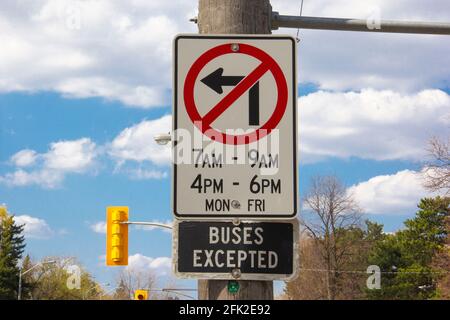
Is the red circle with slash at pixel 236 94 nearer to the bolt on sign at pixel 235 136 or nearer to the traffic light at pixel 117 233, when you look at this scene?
the bolt on sign at pixel 235 136

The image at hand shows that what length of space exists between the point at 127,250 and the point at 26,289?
69268mm

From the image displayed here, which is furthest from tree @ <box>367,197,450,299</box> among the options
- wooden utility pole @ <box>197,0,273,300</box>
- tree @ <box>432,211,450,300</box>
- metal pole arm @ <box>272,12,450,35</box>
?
wooden utility pole @ <box>197,0,273,300</box>

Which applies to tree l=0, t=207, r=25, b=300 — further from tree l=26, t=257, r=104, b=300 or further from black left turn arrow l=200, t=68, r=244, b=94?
black left turn arrow l=200, t=68, r=244, b=94

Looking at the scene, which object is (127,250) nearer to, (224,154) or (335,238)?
(224,154)

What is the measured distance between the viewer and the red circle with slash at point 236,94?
3.85 m

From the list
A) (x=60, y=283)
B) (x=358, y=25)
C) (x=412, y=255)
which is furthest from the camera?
(x=60, y=283)

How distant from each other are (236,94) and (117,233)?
64.7ft

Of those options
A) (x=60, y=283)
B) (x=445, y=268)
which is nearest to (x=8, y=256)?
(x=60, y=283)

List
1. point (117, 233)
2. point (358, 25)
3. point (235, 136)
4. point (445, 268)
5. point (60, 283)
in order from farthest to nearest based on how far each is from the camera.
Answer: point (60, 283) < point (445, 268) < point (117, 233) < point (358, 25) < point (235, 136)

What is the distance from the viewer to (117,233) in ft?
76.2

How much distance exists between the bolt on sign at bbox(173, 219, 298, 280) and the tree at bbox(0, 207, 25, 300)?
270ft

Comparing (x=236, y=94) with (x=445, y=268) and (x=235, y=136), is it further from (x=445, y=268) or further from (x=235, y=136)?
(x=445, y=268)

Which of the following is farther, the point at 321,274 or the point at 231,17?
the point at 321,274
